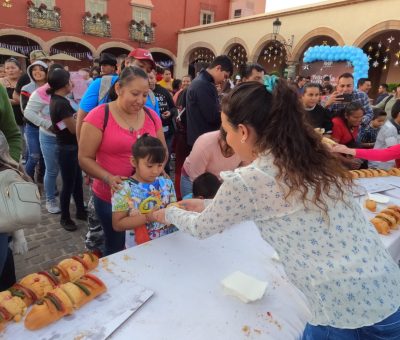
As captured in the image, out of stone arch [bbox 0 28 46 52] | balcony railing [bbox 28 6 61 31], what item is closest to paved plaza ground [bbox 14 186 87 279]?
stone arch [bbox 0 28 46 52]

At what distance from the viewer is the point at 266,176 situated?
949 mm

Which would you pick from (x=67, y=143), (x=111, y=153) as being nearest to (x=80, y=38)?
(x=67, y=143)

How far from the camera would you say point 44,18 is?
17.7 m

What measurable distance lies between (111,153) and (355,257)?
1.57 m

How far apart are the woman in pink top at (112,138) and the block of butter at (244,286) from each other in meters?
0.99

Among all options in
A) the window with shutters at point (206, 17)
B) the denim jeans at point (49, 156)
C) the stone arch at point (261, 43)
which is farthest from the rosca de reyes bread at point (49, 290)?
the window with shutters at point (206, 17)

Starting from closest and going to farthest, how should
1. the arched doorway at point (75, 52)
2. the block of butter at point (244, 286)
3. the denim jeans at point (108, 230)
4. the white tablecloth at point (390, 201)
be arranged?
the block of butter at point (244, 286) < the white tablecloth at point (390, 201) < the denim jeans at point (108, 230) < the arched doorway at point (75, 52)

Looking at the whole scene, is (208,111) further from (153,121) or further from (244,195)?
(244,195)

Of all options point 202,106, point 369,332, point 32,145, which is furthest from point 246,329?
point 32,145

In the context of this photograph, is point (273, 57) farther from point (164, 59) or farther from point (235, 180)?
point (235, 180)

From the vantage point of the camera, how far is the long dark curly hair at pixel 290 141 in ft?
3.08

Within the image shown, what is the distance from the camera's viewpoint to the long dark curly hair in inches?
37.0

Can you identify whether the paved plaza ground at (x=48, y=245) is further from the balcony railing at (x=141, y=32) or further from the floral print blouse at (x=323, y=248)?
the balcony railing at (x=141, y=32)

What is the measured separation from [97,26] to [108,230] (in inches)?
791
